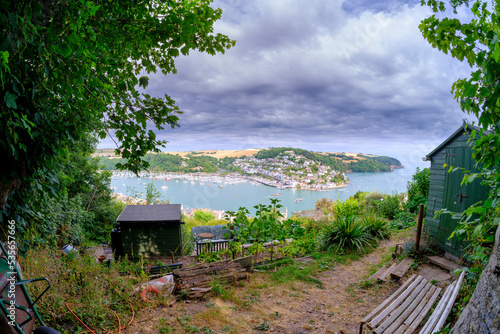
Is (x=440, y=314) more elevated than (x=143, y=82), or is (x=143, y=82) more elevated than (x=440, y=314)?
(x=143, y=82)

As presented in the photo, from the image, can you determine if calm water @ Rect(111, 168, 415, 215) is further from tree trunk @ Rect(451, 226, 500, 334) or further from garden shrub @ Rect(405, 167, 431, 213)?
tree trunk @ Rect(451, 226, 500, 334)

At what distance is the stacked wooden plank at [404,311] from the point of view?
2930 mm

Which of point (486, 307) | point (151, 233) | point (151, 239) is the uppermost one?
point (486, 307)

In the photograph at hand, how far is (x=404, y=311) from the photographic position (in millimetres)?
3398

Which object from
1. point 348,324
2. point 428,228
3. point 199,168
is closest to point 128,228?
point 348,324

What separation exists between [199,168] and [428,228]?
2103 cm

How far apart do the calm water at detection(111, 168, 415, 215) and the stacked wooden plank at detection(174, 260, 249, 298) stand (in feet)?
19.3

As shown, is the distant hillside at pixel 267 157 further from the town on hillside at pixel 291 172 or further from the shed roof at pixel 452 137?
the shed roof at pixel 452 137

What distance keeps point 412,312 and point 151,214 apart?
824 cm

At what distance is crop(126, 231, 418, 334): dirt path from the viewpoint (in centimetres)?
347

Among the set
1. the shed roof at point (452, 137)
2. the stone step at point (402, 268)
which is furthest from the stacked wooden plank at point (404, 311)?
the shed roof at point (452, 137)

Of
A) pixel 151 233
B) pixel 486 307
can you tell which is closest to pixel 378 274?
pixel 486 307

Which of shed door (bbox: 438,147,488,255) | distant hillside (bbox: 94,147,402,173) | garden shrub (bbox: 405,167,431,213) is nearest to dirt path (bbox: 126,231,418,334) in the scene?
shed door (bbox: 438,147,488,255)

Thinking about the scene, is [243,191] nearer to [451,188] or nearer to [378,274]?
Result: [378,274]
